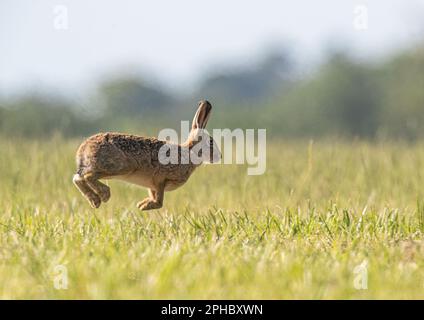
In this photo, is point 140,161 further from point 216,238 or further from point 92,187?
point 216,238

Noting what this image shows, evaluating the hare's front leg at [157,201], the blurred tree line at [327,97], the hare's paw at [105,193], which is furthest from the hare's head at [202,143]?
the blurred tree line at [327,97]

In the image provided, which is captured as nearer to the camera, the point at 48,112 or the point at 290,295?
the point at 290,295

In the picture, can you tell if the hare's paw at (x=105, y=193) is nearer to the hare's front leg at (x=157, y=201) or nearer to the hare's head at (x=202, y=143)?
the hare's front leg at (x=157, y=201)

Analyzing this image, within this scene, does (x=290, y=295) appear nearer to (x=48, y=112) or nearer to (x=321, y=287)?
(x=321, y=287)

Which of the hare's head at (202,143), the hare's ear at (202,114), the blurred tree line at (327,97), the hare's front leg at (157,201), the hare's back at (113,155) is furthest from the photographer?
the blurred tree line at (327,97)

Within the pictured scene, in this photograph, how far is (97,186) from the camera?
21.4 ft

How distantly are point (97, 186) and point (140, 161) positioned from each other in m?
0.36

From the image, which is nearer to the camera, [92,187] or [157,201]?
[92,187]

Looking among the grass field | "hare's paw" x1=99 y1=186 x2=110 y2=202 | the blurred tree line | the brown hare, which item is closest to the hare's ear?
the brown hare

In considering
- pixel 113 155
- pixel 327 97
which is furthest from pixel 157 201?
pixel 327 97

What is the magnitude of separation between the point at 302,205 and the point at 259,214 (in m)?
1.10

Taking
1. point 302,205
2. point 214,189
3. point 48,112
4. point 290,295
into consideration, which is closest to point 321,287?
point 290,295

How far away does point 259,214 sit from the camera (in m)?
7.31

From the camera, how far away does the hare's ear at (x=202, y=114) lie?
7000mm
